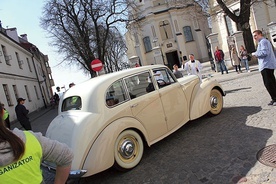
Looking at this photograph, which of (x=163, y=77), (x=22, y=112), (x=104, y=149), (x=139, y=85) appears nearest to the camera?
(x=104, y=149)

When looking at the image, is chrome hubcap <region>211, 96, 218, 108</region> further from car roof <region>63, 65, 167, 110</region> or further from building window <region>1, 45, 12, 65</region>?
building window <region>1, 45, 12, 65</region>

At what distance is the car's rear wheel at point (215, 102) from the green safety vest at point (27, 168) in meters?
5.76

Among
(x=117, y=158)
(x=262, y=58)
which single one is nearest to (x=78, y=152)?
(x=117, y=158)

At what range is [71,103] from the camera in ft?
17.2

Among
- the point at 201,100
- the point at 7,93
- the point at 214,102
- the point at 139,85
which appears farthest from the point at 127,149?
the point at 7,93

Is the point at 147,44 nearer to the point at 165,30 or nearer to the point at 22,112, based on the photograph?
the point at 165,30

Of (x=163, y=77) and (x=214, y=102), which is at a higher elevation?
(x=163, y=77)

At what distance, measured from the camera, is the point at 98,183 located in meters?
4.60

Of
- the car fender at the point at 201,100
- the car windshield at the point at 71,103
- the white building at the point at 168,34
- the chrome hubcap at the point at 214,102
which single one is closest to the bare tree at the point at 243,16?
the chrome hubcap at the point at 214,102

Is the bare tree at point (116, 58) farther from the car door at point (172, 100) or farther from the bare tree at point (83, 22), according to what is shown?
the car door at point (172, 100)

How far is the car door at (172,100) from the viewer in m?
5.63

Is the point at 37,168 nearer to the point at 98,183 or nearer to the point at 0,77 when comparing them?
the point at 98,183

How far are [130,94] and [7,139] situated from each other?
369cm

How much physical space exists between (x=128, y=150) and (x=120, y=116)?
61cm
